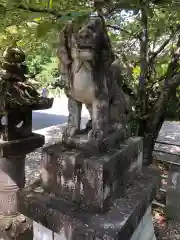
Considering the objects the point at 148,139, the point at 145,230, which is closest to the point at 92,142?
the point at 145,230

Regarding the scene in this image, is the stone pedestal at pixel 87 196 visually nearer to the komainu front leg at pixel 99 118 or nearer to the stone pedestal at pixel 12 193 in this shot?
the komainu front leg at pixel 99 118

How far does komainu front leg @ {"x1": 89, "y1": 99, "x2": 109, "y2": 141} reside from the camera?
4.98 ft

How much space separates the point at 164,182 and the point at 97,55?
331 cm

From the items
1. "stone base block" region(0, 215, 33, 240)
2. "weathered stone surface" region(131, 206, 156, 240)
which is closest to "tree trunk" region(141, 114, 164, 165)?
"weathered stone surface" region(131, 206, 156, 240)

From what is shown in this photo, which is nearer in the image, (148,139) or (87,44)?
(87,44)

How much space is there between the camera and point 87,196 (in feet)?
4.77

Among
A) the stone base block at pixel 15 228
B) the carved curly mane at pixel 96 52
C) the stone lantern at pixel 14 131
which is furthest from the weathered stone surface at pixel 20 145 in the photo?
the carved curly mane at pixel 96 52

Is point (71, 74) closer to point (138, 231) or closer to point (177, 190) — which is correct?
point (138, 231)

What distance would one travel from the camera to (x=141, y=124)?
11.9 feet

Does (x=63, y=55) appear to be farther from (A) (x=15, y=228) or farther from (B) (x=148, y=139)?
(B) (x=148, y=139)

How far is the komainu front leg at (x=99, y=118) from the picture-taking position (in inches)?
59.8

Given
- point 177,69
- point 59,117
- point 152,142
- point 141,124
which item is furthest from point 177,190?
point 59,117

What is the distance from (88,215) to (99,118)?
567 mm

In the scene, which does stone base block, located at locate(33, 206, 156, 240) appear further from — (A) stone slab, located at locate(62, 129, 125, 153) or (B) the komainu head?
(B) the komainu head
